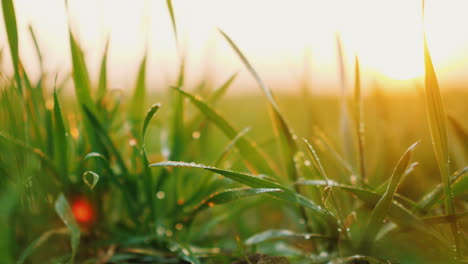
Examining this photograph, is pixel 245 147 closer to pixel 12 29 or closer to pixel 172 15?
pixel 172 15

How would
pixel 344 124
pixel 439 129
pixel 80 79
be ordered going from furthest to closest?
pixel 344 124 < pixel 80 79 < pixel 439 129

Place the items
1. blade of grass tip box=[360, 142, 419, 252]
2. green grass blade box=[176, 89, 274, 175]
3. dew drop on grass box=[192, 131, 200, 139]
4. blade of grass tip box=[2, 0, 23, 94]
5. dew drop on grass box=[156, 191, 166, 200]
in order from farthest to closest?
dew drop on grass box=[192, 131, 200, 139], dew drop on grass box=[156, 191, 166, 200], green grass blade box=[176, 89, 274, 175], blade of grass tip box=[2, 0, 23, 94], blade of grass tip box=[360, 142, 419, 252]

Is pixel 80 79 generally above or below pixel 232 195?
above

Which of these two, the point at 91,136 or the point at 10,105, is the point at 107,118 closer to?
the point at 91,136

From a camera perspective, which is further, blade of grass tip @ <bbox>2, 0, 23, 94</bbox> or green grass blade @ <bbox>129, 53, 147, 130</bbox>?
green grass blade @ <bbox>129, 53, 147, 130</bbox>

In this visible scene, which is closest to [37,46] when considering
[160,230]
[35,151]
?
[35,151]

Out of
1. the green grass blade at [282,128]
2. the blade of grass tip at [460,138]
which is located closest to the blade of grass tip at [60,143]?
the green grass blade at [282,128]

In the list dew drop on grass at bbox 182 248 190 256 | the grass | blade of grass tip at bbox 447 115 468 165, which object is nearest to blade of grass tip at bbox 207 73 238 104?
the grass

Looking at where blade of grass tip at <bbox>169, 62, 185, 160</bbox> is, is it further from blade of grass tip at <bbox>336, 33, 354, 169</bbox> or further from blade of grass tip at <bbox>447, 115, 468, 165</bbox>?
blade of grass tip at <bbox>447, 115, 468, 165</bbox>
